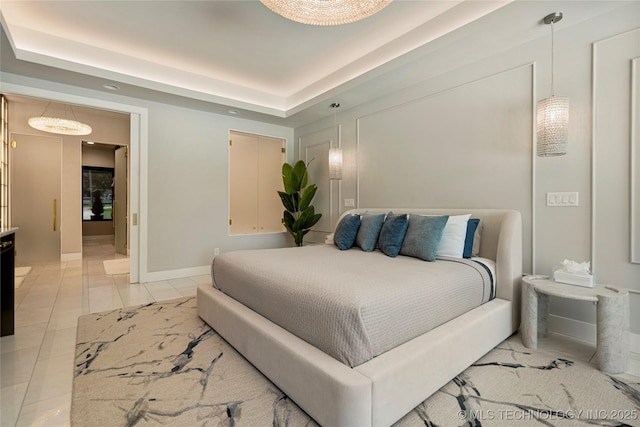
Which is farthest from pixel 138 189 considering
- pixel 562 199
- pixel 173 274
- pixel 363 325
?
pixel 562 199

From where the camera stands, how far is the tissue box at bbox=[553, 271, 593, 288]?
6.82ft

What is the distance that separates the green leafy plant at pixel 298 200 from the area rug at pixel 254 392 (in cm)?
279

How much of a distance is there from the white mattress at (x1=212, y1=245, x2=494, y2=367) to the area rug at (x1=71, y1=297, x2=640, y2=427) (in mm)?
386

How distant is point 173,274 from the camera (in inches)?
174

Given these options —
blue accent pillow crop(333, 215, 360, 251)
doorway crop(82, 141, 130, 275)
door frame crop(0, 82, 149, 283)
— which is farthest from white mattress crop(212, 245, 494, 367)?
doorway crop(82, 141, 130, 275)

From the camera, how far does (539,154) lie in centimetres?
243

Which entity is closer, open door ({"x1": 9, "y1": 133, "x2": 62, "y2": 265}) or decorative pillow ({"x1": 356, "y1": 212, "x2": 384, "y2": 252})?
decorative pillow ({"x1": 356, "y1": 212, "x2": 384, "y2": 252})

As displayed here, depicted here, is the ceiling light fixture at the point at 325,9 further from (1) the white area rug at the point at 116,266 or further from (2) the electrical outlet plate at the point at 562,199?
(1) the white area rug at the point at 116,266

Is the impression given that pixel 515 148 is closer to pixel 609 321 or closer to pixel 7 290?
pixel 609 321

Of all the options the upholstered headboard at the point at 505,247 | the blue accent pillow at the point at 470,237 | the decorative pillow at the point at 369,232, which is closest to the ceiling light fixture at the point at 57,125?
the decorative pillow at the point at 369,232

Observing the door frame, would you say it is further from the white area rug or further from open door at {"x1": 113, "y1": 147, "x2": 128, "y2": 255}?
open door at {"x1": 113, "y1": 147, "x2": 128, "y2": 255}

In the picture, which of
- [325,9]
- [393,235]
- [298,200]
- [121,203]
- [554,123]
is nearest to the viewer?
[325,9]

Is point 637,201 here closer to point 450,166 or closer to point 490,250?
point 490,250

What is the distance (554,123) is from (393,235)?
61.8 inches
